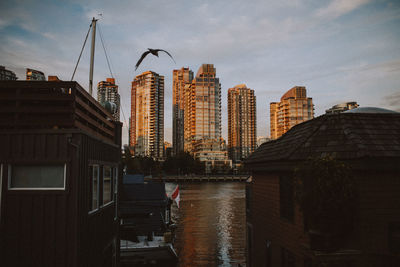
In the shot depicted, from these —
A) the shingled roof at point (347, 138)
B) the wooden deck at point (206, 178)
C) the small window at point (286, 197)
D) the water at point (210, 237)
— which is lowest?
the wooden deck at point (206, 178)

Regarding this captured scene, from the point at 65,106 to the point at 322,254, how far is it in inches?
346

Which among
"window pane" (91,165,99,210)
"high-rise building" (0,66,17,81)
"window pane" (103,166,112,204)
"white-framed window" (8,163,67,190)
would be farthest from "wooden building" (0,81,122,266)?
"high-rise building" (0,66,17,81)

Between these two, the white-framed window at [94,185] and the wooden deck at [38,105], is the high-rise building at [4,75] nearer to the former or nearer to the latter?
the wooden deck at [38,105]

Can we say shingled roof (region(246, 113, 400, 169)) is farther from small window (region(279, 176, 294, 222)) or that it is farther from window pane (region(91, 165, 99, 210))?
window pane (region(91, 165, 99, 210))

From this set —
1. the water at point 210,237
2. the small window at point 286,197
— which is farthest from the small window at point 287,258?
the water at point 210,237

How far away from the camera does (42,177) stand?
8172mm

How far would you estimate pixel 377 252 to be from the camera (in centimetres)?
840

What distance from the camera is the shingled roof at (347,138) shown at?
8.64 meters

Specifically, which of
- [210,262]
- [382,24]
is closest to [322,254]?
[382,24]

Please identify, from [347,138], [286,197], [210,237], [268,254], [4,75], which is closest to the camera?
[347,138]

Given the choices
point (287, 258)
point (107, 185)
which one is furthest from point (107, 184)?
point (287, 258)

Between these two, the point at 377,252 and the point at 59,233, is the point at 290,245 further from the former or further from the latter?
the point at 59,233

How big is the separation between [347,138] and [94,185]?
332 inches

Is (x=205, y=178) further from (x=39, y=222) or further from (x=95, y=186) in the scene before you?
(x=39, y=222)
